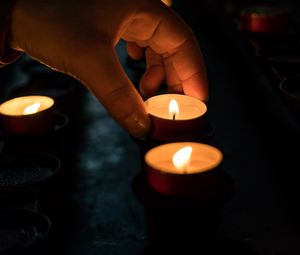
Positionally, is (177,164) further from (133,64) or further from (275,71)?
(133,64)

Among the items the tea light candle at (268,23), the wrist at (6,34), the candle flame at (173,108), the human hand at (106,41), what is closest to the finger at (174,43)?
the human hand at (106,41)

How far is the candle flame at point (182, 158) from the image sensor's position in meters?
0.97

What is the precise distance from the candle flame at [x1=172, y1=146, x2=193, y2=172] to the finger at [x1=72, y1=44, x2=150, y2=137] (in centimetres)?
11

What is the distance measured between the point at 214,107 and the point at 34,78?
730 millimetres

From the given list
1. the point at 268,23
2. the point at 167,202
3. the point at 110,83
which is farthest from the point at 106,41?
the point at 268,23

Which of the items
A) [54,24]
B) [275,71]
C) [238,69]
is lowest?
[238,69]

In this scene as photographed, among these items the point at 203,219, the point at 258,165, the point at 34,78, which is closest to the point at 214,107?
the point at 258,165

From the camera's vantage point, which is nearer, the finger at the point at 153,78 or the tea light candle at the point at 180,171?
the tea light candle at the point at 180,171

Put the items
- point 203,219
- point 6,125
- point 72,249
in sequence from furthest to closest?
point 6,125, point 72,249, point 203,219

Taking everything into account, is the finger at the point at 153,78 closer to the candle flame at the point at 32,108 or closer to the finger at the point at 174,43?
the finger at the point at 174,43

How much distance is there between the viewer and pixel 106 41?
1059 mm

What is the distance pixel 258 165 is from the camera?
1.47 metres

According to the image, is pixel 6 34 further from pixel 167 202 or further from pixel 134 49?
pixel 167 202

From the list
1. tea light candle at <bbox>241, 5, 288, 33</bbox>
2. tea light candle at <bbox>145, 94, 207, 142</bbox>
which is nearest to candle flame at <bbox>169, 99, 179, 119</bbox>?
tea light candle at <bbox>145, 94, 207, 142</bbox>
